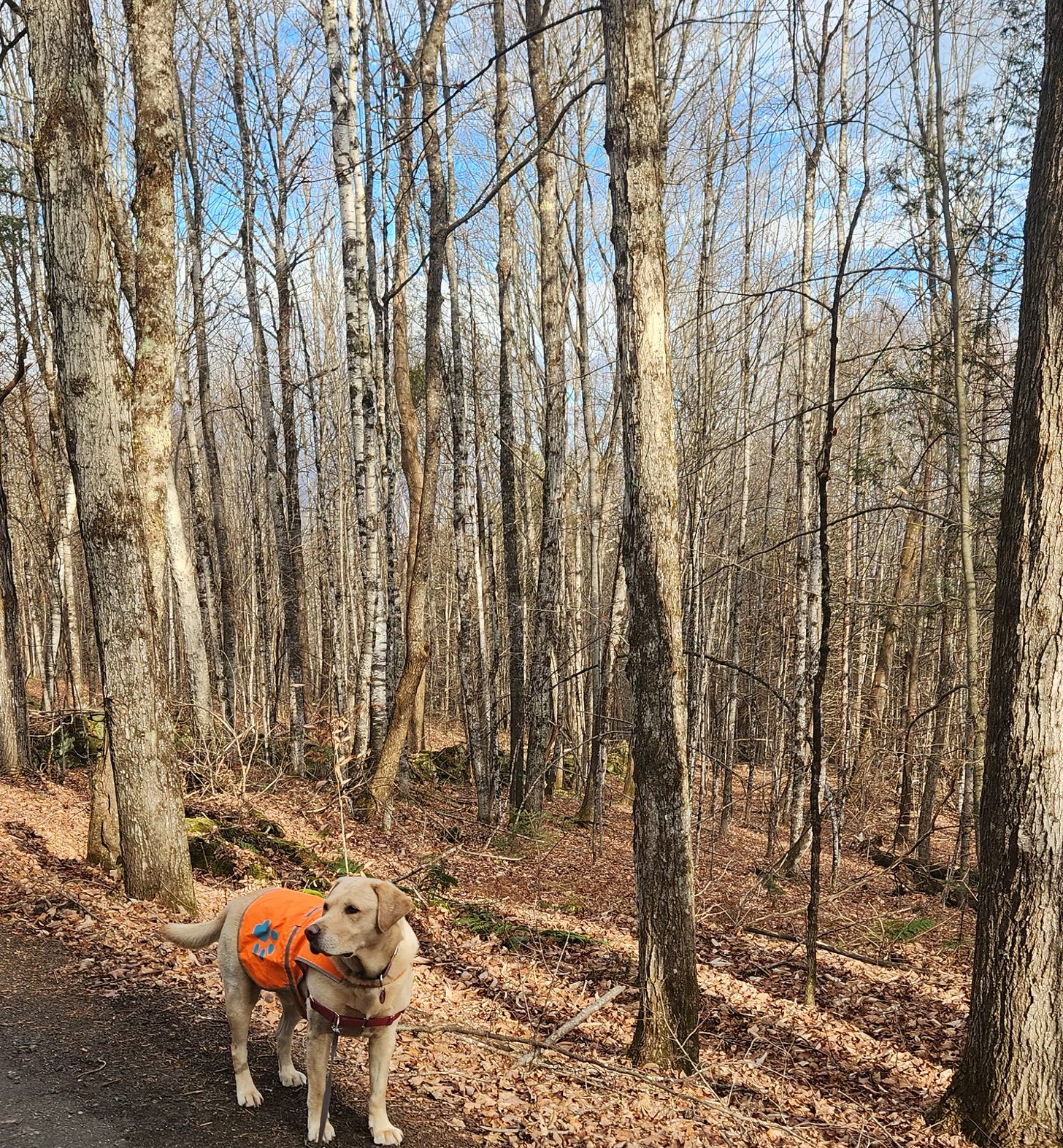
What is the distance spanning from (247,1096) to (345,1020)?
90 cm

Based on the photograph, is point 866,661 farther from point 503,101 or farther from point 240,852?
point 240,852

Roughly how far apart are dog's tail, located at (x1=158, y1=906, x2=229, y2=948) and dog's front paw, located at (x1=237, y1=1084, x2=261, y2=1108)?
658mm

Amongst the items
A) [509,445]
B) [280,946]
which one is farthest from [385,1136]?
[509,445]

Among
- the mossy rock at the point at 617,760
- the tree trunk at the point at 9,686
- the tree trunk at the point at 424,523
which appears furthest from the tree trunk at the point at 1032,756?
the mossy rock at the point at 617,760

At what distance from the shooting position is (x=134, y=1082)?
3.95 m

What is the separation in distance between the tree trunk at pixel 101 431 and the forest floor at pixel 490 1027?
78 cm

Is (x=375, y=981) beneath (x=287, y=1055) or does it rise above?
above

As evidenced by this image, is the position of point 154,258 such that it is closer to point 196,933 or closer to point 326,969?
point 196,933

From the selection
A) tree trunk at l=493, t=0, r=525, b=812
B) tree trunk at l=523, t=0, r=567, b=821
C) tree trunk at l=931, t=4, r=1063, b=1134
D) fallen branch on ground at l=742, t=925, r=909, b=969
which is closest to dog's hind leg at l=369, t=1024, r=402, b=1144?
tree trunk at l=931, t=4, r=1063, b=1134

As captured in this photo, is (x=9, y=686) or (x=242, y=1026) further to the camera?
(x=9, y=686)

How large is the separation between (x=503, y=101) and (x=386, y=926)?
1218 cm

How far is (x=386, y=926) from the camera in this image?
129 inches

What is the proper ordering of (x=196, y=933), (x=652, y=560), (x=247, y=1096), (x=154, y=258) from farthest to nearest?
(x=154, y=258)
(x=652, y=560)
(x=196, y=933)
(x=247, y=1096)

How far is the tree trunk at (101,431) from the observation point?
19.3ft
